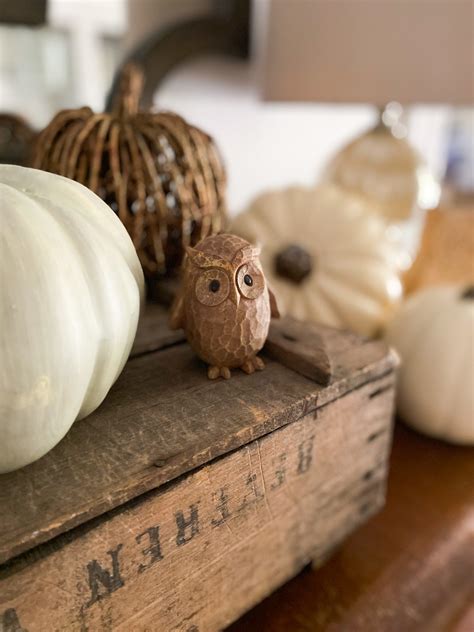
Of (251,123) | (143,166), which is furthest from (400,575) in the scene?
(251,123)

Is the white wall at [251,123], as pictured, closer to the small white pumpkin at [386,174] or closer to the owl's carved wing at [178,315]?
the small white pumpkin at [386,174]

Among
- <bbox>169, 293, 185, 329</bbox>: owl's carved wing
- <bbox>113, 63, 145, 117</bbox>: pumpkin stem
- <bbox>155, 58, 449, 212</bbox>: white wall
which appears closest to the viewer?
<bbox>169, 293, 185, 329</bbox>: owl's carved wing

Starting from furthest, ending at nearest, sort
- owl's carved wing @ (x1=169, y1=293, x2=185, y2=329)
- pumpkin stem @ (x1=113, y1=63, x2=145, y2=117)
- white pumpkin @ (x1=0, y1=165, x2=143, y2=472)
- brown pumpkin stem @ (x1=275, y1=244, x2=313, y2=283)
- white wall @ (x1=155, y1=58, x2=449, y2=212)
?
white wall @ (x1=155, y1=58, x2=449, y2=212) → brown pumpkin stem @ (x1=275, y1=244, x2=313, y2=283) → pumpkin stem @ (x1=113, y1=63, x2=145, y2=117) → owl's carved wing @ (x1=169, y1=293, x2=185, y2=329) → white pumpkin @ (x1=0, y1=165, x2=143, y2=472)

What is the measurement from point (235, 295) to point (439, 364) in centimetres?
35

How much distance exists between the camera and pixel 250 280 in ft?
1.33

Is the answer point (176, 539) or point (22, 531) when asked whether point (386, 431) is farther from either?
point (22, 531)

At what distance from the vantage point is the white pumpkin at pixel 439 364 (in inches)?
25.0

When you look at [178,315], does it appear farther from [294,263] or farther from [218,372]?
[294,263]

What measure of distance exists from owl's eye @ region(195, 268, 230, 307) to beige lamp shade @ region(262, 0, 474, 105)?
0.57m

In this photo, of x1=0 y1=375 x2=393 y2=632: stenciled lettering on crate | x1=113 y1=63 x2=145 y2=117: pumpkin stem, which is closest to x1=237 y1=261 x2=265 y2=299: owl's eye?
x1=0 y1=375 x2=393 y2=632: stenciled lettering on crate

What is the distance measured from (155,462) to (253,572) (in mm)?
168

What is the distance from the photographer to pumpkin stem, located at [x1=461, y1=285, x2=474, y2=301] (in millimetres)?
676

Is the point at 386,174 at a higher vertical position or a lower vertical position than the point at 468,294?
higher

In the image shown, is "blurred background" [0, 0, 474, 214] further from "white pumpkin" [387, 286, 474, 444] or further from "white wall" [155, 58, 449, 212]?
"white pumpkin" [387, 286, 474, 444]
